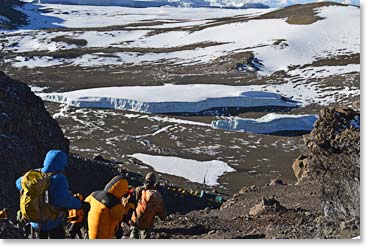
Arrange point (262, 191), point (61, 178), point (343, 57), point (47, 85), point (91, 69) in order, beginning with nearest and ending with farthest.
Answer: point (61, 178) → point (262, 191) → point (47, 85) → point (343, 57) → point (91, 69)

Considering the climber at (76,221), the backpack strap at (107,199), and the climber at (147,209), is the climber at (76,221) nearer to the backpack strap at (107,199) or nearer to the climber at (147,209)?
the climber at (147,209)

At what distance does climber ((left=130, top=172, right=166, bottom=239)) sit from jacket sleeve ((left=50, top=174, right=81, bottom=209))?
5.68 ft

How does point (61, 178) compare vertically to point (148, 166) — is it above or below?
above

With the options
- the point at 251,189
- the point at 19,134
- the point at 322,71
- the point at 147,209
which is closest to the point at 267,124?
the point at 322,71

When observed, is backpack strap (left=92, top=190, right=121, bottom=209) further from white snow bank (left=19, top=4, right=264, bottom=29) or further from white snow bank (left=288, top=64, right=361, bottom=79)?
white snow bank (left=19, top=4, right=264, bottom=29)

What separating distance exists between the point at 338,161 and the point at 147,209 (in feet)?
8.94

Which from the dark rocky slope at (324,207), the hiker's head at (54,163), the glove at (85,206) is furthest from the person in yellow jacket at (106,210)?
the dark rocky slope at (324,207)

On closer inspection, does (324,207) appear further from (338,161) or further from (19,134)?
(19,134)

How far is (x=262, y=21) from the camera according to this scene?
7706 cm

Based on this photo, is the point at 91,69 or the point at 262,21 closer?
the point at 91,69

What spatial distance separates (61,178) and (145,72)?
2016 inches

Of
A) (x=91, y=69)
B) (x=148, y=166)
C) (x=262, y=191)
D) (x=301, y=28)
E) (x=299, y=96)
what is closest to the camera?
(x=262, y=191)

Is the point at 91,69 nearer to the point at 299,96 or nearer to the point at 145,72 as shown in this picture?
the point at 145,72

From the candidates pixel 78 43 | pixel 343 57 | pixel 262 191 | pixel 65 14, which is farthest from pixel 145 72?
pixel 65 14
